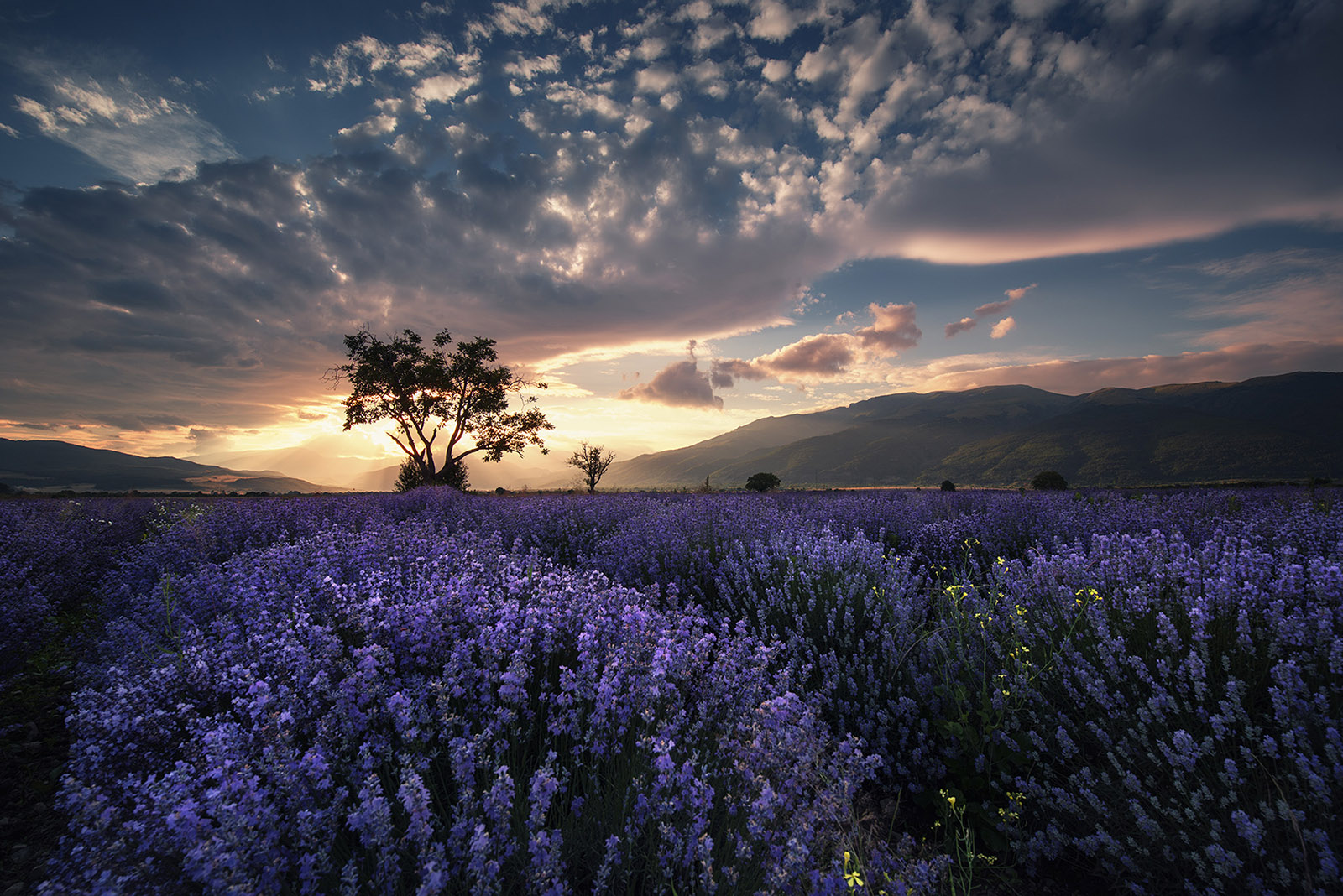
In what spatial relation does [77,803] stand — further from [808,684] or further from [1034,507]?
[1034,507]

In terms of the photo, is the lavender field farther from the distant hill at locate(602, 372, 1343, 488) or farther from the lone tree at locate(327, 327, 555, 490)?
the distant hill at locate(602, 372, 1343, 488)

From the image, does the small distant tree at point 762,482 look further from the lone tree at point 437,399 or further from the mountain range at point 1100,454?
the mountain range at point 1100,454

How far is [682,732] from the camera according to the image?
7.18 feet

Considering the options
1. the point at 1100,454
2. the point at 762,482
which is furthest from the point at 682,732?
the point at 1100,454

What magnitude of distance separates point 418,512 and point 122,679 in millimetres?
6795

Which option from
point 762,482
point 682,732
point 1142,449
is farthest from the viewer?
point 1142,449

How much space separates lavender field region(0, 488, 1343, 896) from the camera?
57.7 inches

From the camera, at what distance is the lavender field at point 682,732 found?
1.46 meters

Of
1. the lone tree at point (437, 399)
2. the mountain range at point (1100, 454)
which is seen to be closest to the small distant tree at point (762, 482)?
the lone tree at point (437, 399)

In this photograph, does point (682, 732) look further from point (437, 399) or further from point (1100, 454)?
point (1100, 454)

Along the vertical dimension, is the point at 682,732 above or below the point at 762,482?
below

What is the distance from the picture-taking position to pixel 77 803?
147 centimetres

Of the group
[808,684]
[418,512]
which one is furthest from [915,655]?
[418,512]

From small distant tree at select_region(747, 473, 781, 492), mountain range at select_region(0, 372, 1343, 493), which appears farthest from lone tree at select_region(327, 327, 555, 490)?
mountain range at select_region(0, 372, 1343, 493)
